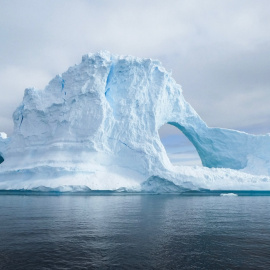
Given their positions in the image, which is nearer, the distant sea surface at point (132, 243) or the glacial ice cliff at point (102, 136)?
the distant sea surface at point (132, 243)

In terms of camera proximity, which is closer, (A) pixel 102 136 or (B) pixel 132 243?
(B) pixel 132 243

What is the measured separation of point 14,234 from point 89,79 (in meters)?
16.3

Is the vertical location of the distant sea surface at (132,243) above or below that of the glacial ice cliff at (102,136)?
below

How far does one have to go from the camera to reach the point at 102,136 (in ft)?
70.3

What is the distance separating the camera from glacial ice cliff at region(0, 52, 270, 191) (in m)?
20.1

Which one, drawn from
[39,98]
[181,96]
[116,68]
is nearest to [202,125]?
[181,96]

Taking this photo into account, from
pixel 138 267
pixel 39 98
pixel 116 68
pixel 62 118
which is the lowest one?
pixel 138 267

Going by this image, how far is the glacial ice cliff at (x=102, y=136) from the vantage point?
20062 mm

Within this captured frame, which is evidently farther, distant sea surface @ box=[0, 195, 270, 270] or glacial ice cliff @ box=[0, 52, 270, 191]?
glacial ice cliff @ box=[0, 52, 270, 191]

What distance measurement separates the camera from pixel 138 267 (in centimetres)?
507

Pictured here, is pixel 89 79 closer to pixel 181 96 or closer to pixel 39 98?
pixel 39 98

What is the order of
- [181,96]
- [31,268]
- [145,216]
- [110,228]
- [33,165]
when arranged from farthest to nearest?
[181,96] → [33,165] → [145,216] → [110,228] → [31,268]

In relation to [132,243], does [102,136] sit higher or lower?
higher

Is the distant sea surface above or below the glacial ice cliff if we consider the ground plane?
below
